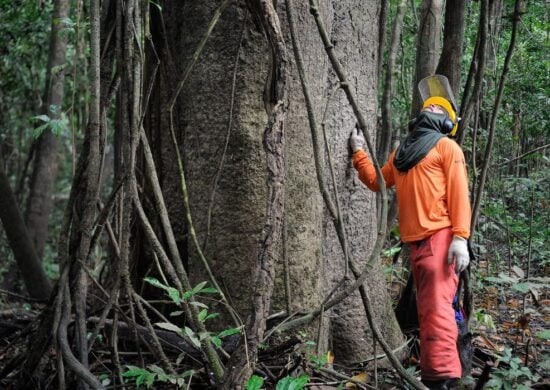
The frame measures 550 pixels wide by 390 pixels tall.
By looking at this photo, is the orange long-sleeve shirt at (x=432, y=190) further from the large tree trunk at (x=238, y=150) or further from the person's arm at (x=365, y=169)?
the large tree trunk at (x=238, y=150)

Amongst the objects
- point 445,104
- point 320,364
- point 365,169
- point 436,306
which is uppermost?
point 445,104

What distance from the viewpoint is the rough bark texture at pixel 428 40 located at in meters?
5.27

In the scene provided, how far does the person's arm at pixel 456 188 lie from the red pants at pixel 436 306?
0.13 m

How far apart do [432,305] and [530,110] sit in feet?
10.4

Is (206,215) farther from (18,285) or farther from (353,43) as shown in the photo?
(18,285)

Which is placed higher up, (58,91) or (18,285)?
(58,91)

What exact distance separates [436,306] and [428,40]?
269 cm

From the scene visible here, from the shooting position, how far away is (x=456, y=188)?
3674 mm

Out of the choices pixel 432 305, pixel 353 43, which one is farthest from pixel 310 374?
pixel 353 43

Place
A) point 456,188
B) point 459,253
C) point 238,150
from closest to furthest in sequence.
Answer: point 238,150 → point 459,253 → point 456,188

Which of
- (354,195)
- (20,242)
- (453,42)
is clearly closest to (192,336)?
(354,195)

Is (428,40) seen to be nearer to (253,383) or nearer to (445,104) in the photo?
(445,104)

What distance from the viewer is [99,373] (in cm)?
315

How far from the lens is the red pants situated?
11.3 feet
